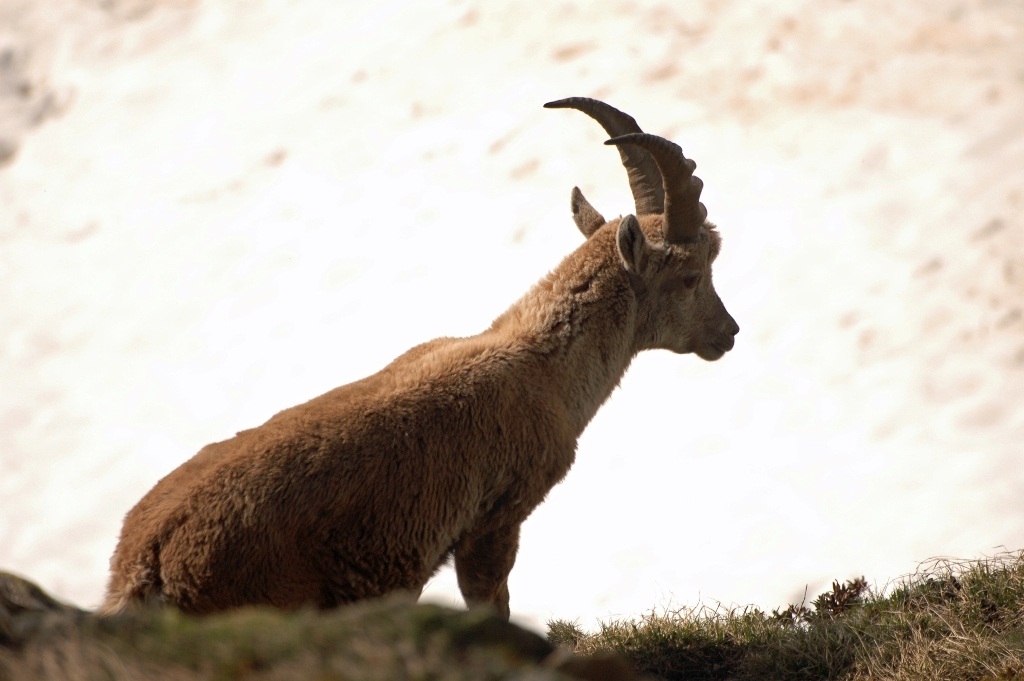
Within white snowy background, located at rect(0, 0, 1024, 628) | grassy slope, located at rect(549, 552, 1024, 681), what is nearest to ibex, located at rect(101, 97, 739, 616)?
grassy slope, located at rect(549, 552, 1024, 681)

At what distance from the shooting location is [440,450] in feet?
19.6

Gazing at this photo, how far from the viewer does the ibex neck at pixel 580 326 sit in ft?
22.2

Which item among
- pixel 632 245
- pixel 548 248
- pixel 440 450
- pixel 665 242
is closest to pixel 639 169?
pixel 665 242

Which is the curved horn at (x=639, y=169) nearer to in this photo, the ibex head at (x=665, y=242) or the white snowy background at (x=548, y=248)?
the ibex head at (x=665, y=242)

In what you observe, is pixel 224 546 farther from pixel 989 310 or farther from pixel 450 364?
pixel 989 310

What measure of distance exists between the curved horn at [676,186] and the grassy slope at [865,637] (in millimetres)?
2849

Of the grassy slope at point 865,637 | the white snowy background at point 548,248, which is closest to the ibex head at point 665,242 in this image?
the grassy slope at point 865,637

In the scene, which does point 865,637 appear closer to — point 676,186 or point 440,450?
point 440,450

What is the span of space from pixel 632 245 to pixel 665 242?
1.55 ft

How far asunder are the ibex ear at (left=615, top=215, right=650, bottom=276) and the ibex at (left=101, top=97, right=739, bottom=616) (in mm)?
11

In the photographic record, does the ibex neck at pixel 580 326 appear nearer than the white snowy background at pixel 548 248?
Yes

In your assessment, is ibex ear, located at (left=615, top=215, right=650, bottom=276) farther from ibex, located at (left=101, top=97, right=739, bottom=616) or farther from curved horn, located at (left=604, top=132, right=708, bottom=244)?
curved horn, located at (left=604, top=132, right=708, bottom=244)

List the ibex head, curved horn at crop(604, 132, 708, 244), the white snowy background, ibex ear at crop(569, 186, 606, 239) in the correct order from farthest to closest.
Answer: the white snowy background
ibex ear at crop(569, 186, 606, 239)
the ibex head
curved horn at crop(604, 132, 708, 244)

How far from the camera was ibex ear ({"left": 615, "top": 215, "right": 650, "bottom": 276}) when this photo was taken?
268 inches
